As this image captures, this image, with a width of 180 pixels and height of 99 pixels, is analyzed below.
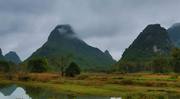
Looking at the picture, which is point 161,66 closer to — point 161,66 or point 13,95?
point 161,66

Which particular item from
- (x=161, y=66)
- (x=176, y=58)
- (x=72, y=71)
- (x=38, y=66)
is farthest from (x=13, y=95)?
(x=161, y=66)

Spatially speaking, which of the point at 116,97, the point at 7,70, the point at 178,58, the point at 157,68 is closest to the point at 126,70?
the point at 157,68

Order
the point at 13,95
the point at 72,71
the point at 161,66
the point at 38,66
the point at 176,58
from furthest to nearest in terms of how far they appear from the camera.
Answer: the point at 161,66 → the point at 38,66 → the point at 176,58 → the point at 72,71 → the point at 13,95

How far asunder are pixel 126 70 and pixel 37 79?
69.7 meters

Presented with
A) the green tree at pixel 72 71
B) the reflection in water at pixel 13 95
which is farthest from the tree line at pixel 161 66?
the reflection in water at pixel 13 95

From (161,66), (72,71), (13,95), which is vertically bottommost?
(13,95)

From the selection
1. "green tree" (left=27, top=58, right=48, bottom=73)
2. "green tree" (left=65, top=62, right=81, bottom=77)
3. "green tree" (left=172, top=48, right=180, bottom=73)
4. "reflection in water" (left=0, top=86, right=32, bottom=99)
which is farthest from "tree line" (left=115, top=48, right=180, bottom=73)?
"reflection in water" (left=0, top=86, right=32, bottom=99)

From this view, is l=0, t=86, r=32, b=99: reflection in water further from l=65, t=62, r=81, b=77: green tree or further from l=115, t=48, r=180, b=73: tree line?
l=115, t=48, r=180, b=73: tree line

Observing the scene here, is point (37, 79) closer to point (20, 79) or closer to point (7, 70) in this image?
point (20, 79)

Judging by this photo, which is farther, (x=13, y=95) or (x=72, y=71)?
(x=72, y=71)

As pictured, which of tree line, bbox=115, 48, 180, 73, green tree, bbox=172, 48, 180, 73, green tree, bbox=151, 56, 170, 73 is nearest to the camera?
green tree, bbox=172, 48, 180, 73

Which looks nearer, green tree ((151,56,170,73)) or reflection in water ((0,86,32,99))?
reflection in water ((0,86,32,99))

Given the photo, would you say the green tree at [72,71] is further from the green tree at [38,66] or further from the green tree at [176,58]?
the green tree at [176,58]

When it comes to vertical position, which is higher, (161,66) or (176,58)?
(176,58)
